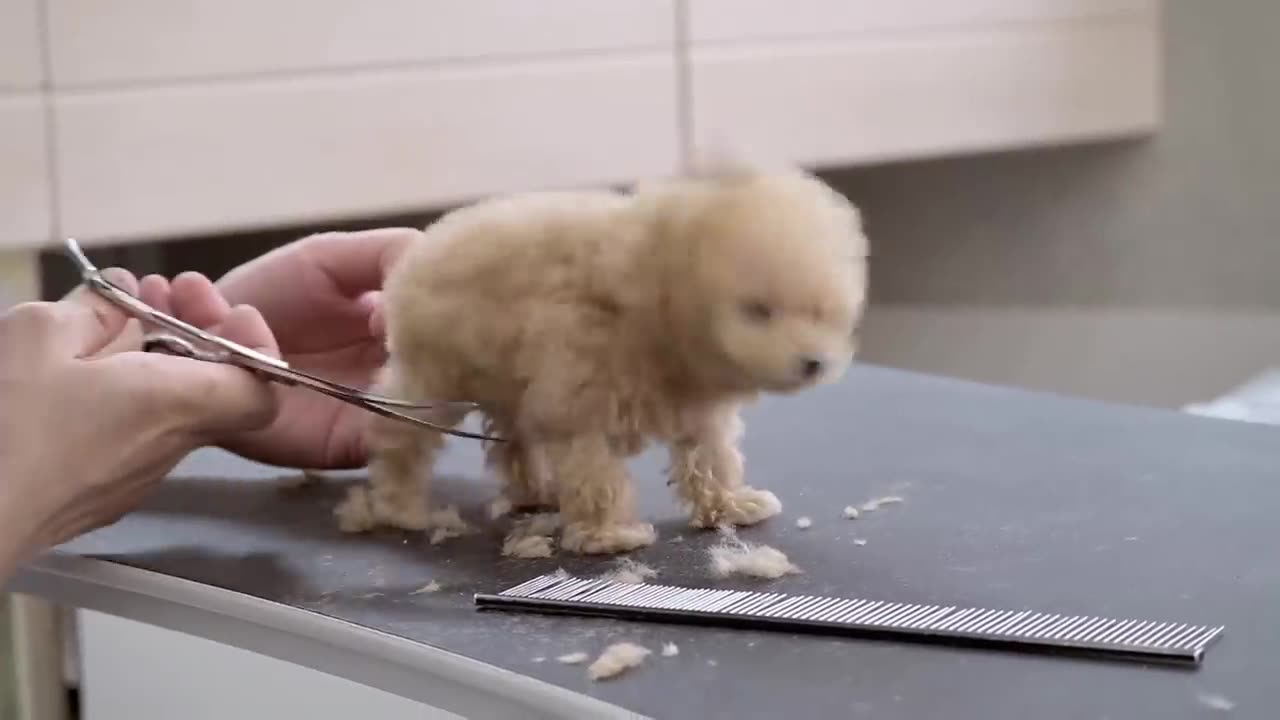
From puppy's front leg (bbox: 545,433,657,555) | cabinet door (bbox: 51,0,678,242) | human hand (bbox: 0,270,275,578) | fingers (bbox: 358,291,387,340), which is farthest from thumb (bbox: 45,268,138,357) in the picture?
cabinet door (bbox: 51,0,678,242)

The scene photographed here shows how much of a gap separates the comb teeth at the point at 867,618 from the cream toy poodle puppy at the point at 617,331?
0.20 feet

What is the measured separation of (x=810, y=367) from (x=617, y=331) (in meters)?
0.09

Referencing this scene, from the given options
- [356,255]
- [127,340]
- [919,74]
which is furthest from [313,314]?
[919,74]

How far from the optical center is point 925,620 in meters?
0.52

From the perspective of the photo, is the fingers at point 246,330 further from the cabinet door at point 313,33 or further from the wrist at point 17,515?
the cabinet door at point 313,33

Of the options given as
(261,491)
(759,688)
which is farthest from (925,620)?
(261,491)

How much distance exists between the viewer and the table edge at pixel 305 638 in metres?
0.49

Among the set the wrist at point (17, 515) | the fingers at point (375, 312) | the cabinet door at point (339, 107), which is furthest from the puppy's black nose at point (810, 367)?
the cabinet door at point (339, 107)

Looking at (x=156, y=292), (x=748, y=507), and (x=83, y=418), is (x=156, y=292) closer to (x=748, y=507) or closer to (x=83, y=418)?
(x=83, y=418)

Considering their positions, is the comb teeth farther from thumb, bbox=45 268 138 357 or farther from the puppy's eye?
thumb, bbox=45 268 138 357

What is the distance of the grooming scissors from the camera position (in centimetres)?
64

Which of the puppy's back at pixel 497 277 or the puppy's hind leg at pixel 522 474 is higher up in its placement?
the puppy's back at pixel 497 277

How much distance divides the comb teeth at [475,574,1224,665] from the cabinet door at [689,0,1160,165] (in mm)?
825

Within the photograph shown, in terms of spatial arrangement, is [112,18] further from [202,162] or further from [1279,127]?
[1279,127]
